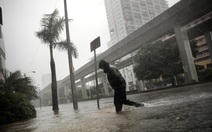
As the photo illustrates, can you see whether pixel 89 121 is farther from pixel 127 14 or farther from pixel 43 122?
pixel 127 14

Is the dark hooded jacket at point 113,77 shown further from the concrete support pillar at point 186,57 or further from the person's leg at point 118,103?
the concrete support pillar at point 186,57

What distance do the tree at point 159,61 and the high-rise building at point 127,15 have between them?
226ft

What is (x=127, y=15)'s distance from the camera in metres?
102

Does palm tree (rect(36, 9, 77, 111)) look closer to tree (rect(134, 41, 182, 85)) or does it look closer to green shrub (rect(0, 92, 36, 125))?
green shrub (rect(0, 92, 36, 125))

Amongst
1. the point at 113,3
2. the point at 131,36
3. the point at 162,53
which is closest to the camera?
the point at 162,53

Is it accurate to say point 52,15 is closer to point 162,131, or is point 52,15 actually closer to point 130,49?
point 130,49

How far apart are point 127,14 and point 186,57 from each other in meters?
87.6

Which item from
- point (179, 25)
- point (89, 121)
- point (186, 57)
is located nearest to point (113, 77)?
point (89, 121)

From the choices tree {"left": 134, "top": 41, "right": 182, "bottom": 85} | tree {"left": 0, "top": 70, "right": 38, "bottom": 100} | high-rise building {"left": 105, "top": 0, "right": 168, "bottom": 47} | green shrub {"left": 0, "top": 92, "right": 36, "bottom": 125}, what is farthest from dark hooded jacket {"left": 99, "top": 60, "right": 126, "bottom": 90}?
high-rise building {"left": 105, "top": 0, "right": 168, "bottom": 47}

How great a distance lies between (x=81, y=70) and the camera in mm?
47969

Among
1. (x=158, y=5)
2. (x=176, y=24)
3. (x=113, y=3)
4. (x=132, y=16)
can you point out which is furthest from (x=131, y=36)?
(x=158, y=5)

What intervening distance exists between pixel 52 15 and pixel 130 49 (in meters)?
14.5

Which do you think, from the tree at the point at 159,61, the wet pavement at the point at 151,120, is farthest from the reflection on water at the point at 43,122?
the tree at the point at 159,61

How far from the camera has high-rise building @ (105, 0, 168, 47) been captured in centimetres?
10188
